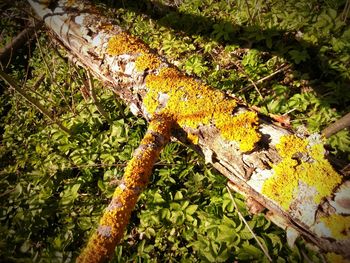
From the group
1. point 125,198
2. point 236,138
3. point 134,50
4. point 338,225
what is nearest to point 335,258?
point 338,225

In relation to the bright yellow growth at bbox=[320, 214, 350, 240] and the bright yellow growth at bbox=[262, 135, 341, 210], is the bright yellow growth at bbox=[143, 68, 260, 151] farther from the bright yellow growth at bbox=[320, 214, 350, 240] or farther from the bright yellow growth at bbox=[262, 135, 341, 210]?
the bright yellow growth at bbox=[320, 214, 350, 240]

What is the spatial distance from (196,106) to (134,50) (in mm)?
682

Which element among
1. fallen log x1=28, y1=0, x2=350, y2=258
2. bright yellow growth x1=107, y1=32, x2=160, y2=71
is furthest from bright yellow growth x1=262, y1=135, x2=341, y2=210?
bright yellow growth x1=107, y1=32, x2=160, y2=71

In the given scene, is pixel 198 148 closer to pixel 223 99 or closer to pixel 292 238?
pixel 223 99

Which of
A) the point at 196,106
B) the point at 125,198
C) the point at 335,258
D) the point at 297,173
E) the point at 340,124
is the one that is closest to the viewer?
the point at 335,258

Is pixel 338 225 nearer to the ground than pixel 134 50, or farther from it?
nearer to the ground

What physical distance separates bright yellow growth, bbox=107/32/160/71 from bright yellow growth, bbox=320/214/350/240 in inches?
51.6

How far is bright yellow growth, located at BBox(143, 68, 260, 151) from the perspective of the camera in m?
1.39

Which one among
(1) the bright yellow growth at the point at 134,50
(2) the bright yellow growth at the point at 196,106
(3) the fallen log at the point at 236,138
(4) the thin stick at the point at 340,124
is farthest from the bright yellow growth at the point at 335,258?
(1) the bright yellow growth at the point at 134,50

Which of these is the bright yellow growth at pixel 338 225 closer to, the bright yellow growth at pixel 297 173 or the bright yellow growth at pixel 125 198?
the bright yellow growth at pixel 297 173

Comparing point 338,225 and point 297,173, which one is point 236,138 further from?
point 338,225

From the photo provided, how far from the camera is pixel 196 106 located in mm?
→ 1548

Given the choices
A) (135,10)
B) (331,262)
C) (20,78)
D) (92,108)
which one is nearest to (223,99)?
(331,262)

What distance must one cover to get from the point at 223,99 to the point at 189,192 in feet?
3.03
